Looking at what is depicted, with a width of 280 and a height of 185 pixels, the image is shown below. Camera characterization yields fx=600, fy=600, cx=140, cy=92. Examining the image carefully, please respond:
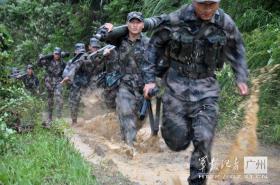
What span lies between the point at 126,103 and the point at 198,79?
10.1ft

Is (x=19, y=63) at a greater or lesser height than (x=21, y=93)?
lesser

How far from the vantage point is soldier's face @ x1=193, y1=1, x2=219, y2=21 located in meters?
5.39

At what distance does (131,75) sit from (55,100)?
608 centimetres

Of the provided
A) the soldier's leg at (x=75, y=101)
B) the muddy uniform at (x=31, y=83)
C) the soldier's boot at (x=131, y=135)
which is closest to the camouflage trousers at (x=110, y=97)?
the soldier's boot at (x=131, y=135)

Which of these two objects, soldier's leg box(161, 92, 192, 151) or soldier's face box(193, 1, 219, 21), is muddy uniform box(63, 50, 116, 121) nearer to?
soldier's leg box(161, 92, 192, 151)

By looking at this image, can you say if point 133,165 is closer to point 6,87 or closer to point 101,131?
point 6,87

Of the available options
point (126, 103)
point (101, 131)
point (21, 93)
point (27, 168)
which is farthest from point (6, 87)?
point (101, 131)

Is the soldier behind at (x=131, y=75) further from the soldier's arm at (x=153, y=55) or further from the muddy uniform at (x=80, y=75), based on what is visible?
the muddy uniform at (x=80, y=75)

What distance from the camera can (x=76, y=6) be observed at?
19.8 meters

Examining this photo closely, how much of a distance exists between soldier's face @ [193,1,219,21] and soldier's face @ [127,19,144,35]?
2.99 m

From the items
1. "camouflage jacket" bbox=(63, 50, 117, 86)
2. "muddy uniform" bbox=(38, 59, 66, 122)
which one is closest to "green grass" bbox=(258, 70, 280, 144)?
"camouflage jacket" bbox=(63, 50, 117, 86)

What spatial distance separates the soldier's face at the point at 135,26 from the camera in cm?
851

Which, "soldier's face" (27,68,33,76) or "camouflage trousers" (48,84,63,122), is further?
"soldier's face" (27,68,33,76)

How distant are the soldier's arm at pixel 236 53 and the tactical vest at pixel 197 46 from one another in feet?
0.32
